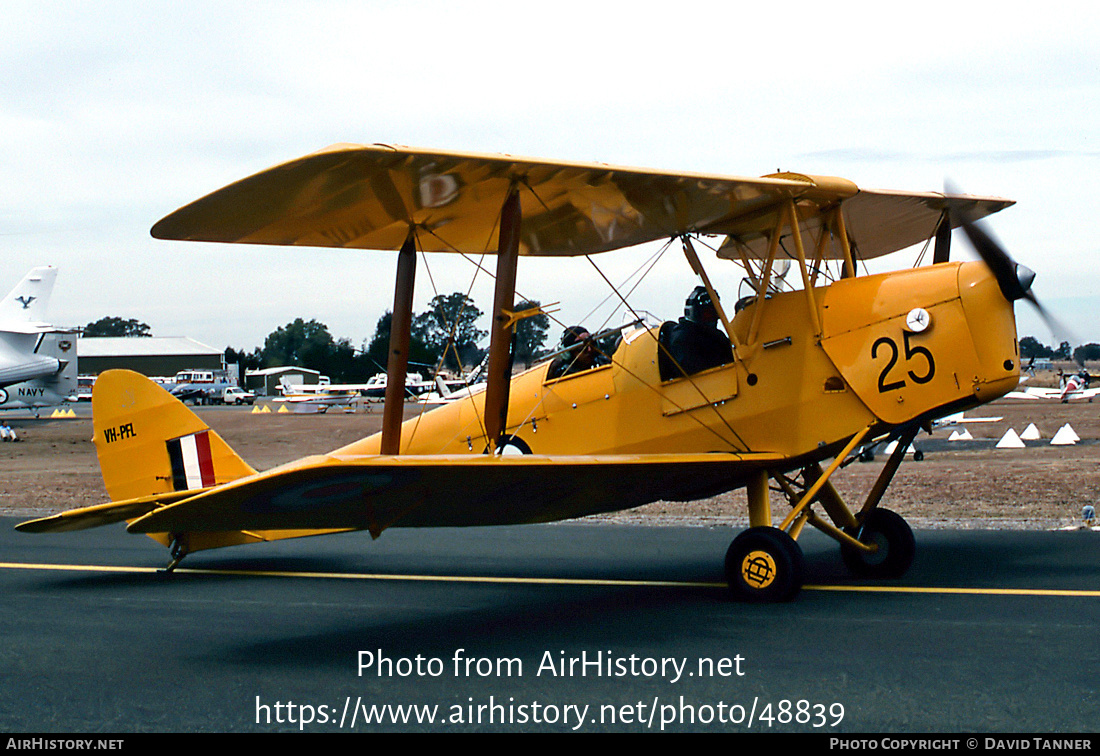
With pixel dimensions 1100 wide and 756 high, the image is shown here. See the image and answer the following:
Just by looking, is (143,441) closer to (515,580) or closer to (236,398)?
(515,580)

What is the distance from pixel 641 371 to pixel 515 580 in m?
2.12

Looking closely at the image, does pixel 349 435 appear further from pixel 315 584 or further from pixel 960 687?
pixel 960 687

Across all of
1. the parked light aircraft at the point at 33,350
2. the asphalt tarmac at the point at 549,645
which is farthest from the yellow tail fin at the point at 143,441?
the parked light aircraft at the point at 33,350

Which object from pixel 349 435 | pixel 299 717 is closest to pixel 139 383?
pixel 299 717

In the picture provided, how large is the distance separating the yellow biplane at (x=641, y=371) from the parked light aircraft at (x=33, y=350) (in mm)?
44993

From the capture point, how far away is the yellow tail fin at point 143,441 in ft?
28.6

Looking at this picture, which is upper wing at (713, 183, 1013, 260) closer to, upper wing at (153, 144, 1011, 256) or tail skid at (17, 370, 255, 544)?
upper wing at (153, 144, 1011, 256)

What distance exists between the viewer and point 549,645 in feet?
19.1

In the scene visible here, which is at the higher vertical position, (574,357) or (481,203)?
(481,203)

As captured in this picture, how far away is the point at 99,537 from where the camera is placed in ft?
37.4

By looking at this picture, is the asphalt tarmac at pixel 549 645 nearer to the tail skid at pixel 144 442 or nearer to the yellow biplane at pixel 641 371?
the yellow biplane at pixel 641 371

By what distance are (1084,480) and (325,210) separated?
1229 centimetres

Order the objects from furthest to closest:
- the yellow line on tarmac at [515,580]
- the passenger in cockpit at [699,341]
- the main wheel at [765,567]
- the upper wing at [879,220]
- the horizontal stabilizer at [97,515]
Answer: the upper wing at [879,220]
the passenger in cockpit at [699,341]
the yellow line on tarmac at [515,580]
the main wheel at [765,567]
the horizontal stabilizer at [97,515]

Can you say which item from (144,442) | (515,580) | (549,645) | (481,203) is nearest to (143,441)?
(144,442)
